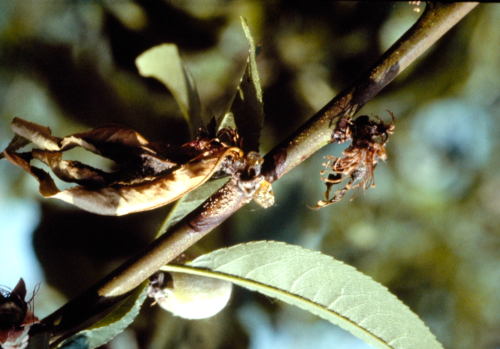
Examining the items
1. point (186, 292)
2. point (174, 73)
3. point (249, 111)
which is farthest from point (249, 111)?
point (186, 292)

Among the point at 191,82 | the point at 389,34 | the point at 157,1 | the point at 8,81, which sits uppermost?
the point at 389,34

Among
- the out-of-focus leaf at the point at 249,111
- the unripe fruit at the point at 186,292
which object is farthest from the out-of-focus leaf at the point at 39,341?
the out-of-focus leaf at the point at 249,111

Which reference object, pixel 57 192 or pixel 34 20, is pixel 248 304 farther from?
pixel 34 20

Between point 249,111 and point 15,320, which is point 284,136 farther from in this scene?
point 15,320

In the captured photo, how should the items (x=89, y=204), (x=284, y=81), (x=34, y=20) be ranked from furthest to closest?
1. (x=284, y=81)
2. (x=34, y=20)
3. (x=89, y=204)

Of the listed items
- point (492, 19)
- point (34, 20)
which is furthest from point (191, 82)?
point (492, 19)
